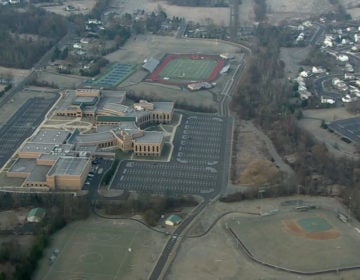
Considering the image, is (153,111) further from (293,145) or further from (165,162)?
(293,145)

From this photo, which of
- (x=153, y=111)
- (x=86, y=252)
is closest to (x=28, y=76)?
(x=153, y=111)

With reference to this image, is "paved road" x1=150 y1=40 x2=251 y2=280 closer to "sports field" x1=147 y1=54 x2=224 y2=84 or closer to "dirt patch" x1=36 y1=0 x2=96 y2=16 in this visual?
"sports field" x1=147 y1=54 x2=224 y2=84

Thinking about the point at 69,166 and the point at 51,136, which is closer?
the point at 69,166

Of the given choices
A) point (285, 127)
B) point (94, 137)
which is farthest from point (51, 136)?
point (285, 127)

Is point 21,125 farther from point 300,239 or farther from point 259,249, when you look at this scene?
point 300,239

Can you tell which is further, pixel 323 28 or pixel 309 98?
pixel 323 28

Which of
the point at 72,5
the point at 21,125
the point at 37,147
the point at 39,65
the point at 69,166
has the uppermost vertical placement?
the point at 69,166
